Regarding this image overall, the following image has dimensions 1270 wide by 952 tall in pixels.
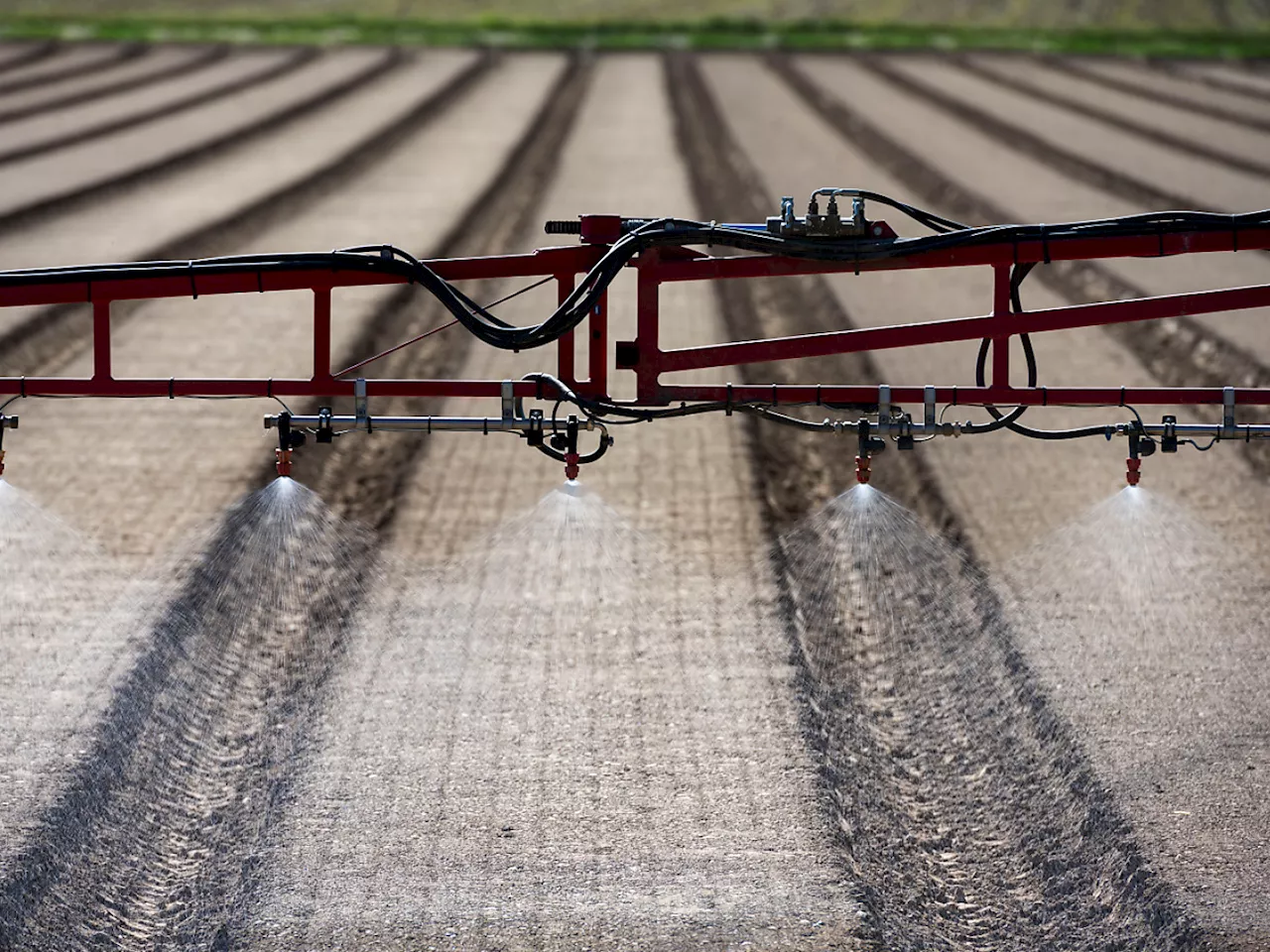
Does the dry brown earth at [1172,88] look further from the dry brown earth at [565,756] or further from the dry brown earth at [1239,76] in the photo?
the dry brown earth at [565,756]

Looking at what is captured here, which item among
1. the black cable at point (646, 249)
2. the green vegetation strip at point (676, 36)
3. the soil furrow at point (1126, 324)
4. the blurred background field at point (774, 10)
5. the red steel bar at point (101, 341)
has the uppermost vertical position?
the blurred background field at point (774, 10)

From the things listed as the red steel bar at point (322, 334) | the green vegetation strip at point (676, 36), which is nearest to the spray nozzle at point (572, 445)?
the red steel bar at point (322, 334)

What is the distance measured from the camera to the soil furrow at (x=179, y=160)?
22.7 m

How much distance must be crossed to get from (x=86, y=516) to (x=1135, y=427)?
7.55 m

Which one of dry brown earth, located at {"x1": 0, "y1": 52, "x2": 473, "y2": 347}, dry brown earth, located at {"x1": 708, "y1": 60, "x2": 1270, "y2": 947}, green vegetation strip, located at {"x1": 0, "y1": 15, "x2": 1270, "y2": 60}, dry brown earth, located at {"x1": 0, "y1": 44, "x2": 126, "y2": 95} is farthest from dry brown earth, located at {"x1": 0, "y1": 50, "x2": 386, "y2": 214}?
dry brown earth, located at {"x1": 708, "y1": 60, "x2": 1270, "y2": 947}

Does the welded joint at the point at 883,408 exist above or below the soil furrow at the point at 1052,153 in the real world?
below

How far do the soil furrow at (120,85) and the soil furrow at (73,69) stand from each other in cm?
137

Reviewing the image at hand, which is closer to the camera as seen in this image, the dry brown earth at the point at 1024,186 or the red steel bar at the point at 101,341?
the red steel bar at the point at 101,341

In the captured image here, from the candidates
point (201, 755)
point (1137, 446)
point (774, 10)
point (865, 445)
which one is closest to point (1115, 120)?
point (201, 755)

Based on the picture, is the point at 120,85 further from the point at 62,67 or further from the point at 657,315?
the point at 657,315

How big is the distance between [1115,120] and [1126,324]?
1607 cm

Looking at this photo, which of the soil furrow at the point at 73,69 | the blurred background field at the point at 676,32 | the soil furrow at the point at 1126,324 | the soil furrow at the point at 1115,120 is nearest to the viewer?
the soil furrow at the point at 1126,324

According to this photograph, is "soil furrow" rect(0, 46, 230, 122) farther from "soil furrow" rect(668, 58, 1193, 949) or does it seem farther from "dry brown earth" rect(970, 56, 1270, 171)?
"soil furrow" rect(668, 58, 1193, 949)

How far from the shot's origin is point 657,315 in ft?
21.1
